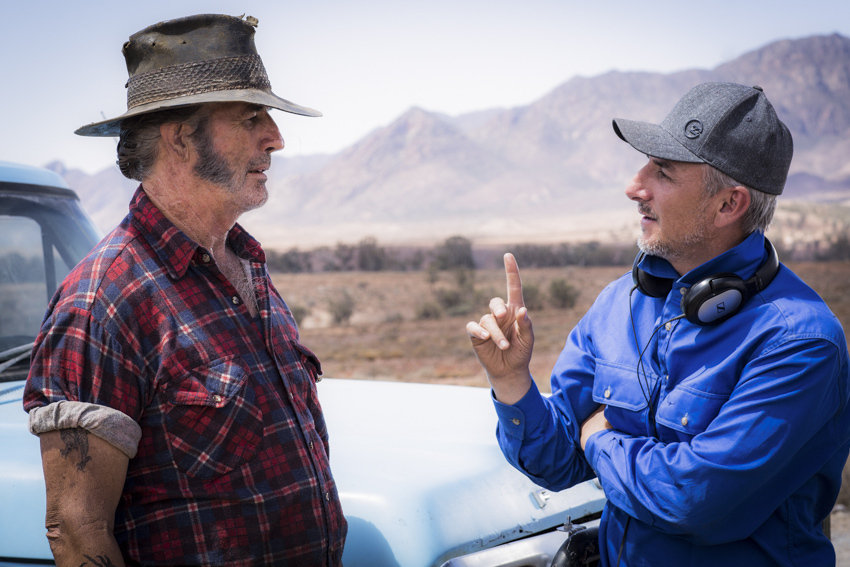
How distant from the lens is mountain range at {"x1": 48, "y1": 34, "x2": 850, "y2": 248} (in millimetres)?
81062

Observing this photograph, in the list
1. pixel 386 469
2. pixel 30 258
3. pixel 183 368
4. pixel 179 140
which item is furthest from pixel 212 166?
pixel 30 258

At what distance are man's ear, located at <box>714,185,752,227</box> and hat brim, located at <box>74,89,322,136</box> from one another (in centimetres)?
128

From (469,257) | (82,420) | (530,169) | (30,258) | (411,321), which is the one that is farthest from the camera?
(530,169)

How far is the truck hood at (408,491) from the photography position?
85.3 inches

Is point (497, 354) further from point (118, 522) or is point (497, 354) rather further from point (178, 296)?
point (118, 522)

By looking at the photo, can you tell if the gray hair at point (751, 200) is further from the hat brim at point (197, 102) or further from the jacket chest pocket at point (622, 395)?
the hat brim at point (197, 102)

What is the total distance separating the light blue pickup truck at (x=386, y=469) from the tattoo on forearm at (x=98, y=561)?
0.39 meters

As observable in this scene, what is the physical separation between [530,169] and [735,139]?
10267 centimetres

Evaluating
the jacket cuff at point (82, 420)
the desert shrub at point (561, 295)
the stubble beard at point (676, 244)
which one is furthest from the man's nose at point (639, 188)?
the desert shrub at point (561, 295)

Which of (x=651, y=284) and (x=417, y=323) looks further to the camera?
(x=417, y=323)

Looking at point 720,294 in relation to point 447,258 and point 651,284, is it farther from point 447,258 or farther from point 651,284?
point 447,258

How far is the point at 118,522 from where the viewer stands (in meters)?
1.96

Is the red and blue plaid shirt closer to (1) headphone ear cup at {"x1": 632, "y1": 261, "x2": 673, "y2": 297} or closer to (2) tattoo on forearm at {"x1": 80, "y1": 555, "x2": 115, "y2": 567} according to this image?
(2) tattoo on forearm at {"x1": 80, "y1": 555, "x2": 115, "y2": 567}

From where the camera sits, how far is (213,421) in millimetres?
1976
